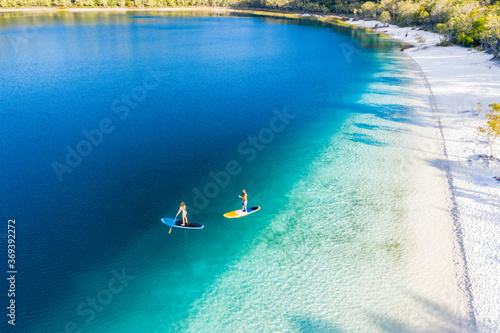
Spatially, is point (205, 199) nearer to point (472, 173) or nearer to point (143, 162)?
point (143, 162)

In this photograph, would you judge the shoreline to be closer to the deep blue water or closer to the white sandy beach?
the white sandy beach

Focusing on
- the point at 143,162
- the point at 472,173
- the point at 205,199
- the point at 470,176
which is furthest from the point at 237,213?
the point at 472,173

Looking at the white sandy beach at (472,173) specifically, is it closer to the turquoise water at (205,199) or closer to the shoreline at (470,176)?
the shoreline at (470,176)

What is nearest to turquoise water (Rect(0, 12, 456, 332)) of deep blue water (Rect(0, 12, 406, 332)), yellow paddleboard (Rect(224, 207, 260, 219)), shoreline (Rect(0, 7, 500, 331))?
deep blue water (Rect(0, 12, 406, 332))

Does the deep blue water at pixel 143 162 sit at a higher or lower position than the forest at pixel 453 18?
lower

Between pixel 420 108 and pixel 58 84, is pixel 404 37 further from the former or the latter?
pixel 58 84

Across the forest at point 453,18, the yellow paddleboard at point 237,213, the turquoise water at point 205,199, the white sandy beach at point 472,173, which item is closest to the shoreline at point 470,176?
the white sandy beach at point 472,173
